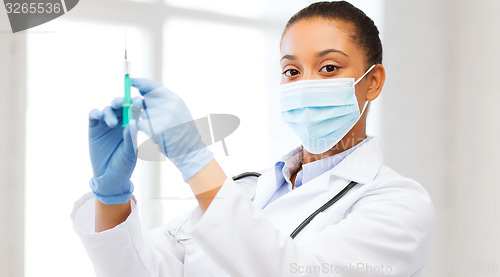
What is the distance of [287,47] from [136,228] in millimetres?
517

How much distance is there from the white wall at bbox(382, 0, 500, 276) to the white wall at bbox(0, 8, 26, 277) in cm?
146

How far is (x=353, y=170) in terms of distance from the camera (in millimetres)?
1060

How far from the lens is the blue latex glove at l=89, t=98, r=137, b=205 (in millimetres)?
831

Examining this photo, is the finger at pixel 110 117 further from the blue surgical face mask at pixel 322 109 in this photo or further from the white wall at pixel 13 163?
the white wall at pixel 13 163

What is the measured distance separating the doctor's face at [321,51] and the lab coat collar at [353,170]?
0.17m

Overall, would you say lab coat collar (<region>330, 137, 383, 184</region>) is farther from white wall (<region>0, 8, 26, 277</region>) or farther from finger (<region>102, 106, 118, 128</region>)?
white wall (<region>0, 8, 26, 277</region>)

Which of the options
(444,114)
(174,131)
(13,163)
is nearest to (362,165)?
(174,131)

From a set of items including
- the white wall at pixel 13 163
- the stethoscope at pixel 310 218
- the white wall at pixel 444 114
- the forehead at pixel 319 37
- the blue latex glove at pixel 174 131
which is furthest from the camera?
the white wall at pixel 444 114

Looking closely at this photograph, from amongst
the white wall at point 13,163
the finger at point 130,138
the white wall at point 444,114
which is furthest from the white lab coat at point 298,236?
the white wall at point 444,114

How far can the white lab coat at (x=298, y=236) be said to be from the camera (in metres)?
0.75

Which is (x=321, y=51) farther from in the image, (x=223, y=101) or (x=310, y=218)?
(x=223, y=101)

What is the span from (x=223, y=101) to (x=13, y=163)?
0.62m

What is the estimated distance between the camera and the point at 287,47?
3.67ft

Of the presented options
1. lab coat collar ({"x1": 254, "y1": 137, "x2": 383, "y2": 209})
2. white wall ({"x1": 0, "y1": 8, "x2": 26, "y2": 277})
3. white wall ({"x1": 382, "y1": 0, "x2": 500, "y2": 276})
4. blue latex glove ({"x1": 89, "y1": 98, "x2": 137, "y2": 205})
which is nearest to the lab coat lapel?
lab coat collar ({"x1": 254, "y1": 137, "x2": 383, "y2": 209})
